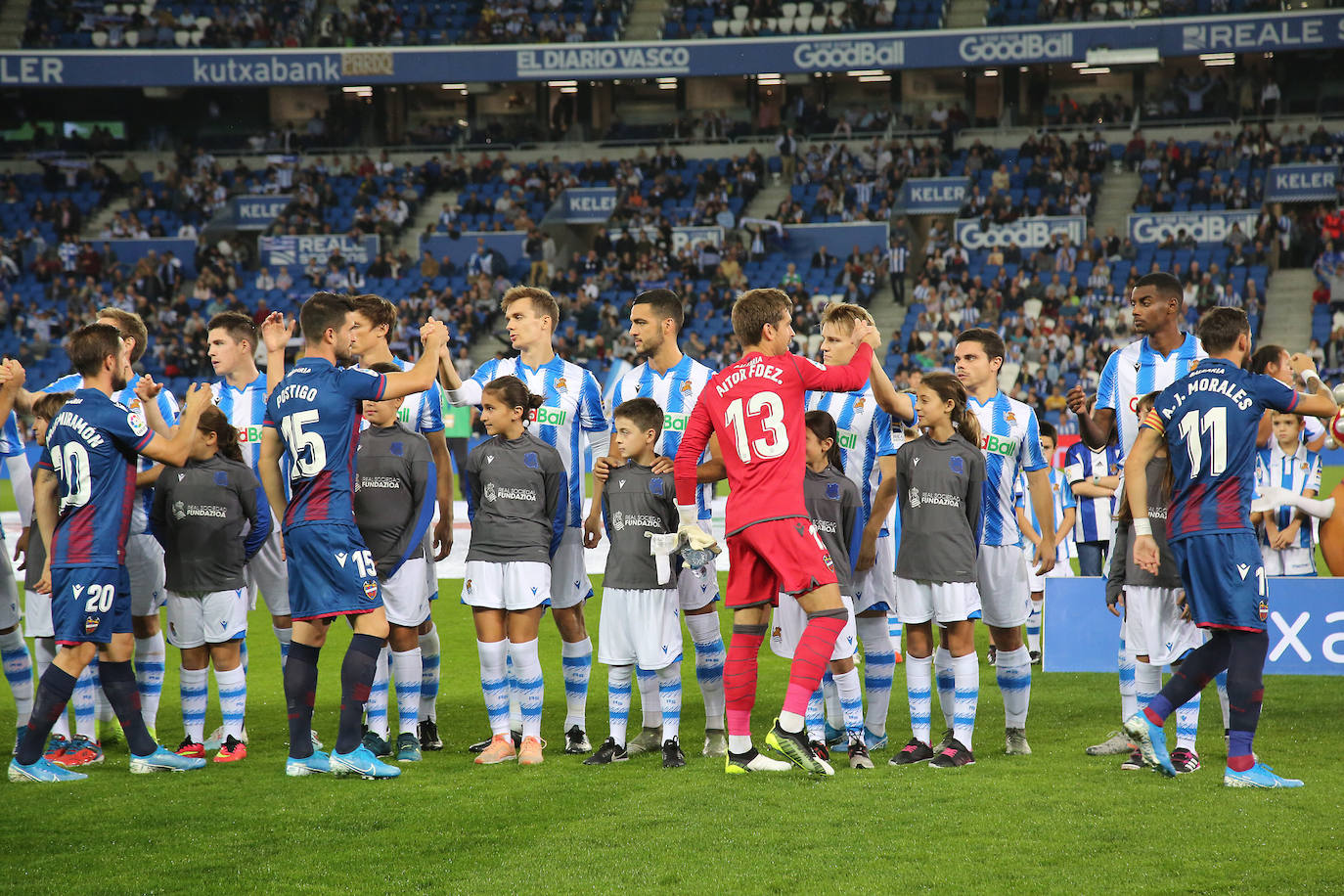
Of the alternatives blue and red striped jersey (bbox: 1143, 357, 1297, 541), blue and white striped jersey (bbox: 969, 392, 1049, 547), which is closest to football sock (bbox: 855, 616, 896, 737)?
blue and white striped jersey (bbox: 969, 392, 1049, 547)

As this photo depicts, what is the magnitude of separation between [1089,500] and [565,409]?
15.9ft

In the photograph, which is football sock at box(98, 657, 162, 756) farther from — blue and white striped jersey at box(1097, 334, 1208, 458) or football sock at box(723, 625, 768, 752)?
blue and white striped jersey at box(1097, 334, 1208, 458)

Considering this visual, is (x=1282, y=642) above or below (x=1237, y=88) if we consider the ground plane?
below

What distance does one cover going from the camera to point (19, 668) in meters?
7.54

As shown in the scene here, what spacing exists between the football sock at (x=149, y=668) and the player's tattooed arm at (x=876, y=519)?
4.00 meters

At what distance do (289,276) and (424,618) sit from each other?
29949mm

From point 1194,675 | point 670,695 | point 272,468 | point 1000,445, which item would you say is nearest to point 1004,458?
point 1000,445

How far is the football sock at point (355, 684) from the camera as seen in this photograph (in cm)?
634

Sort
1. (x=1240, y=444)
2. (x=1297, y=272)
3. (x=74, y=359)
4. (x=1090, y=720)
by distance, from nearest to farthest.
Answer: (x=1240, y=444)
(x=74, y=359)
(x=1090, y=720)
(x=1297, y=272)

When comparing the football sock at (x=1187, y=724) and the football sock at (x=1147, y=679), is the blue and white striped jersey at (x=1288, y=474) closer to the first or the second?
the football sock at (x=1147, y=679)

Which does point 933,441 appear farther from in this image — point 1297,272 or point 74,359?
point 1297,272

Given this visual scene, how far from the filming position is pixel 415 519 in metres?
7.15

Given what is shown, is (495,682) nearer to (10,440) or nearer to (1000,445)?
(1000,445)

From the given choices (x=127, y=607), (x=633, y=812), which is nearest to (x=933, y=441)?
(x=633, y=812)
